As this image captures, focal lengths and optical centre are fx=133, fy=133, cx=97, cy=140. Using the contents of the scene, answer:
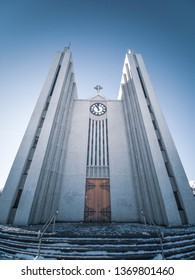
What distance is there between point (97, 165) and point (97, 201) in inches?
122

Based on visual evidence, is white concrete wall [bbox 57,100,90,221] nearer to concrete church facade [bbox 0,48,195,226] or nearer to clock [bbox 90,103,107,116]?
concrete church facade [bbox 0,48,195,226]

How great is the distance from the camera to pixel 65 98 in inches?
563

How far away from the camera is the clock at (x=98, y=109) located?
16.0 m

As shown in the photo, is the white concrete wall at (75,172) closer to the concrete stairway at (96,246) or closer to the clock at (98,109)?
the clock at (98,109)

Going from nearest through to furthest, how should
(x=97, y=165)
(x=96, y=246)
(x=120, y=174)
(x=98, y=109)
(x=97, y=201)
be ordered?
(x=96, y=246) < (x=97, y=201) < (x=120, y=174) < (x=97, y=165) < (x=98, y=109)

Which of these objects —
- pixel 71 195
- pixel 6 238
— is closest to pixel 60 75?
pixel 71 195

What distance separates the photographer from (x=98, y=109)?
16.3 meters

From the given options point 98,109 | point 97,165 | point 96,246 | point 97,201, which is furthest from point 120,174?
point 98,109

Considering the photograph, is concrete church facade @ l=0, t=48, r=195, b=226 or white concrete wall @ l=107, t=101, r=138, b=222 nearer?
concrete church facade @ l=0, t=48, r=195, b=226

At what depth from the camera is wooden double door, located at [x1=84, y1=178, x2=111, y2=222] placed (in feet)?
34.8

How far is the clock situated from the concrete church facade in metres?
0.32

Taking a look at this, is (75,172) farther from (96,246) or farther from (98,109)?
(98,109)

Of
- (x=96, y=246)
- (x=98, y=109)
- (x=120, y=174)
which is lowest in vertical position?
(x=96, y=246)

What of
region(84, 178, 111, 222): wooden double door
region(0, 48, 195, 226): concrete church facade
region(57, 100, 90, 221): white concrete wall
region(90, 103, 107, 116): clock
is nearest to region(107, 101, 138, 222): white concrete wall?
region(0, 48, 195, 226): concrete church facade
